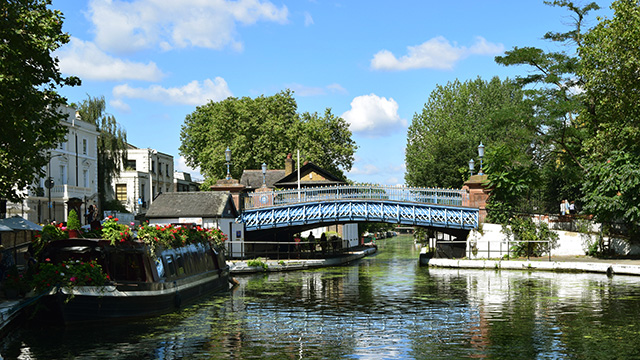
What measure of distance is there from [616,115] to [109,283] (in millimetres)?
29033

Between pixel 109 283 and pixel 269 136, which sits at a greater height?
pixel 269 136

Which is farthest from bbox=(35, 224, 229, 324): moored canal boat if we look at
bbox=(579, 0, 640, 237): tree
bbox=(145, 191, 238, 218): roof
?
bbox=(579, 0, 640, 237): tree

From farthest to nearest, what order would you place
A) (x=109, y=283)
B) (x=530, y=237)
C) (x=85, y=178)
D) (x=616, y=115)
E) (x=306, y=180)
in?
(x=306, y=180)
(x=85, y=178)
(x=530, y=237)
(x=616, y=115)
(x=109, y=283)

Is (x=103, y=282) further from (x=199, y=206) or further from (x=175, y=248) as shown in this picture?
(x=199, y=206)

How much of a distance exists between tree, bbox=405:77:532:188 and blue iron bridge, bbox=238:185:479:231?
69.8ft

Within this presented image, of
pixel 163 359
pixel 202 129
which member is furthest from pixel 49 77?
pixel 202 129

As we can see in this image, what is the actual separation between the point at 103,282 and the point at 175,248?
223 inches

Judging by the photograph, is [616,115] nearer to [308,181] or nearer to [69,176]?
[308,181]

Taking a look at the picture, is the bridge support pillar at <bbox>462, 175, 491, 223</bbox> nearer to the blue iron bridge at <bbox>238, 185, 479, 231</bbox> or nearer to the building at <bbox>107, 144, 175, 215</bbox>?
the blue iron bridge at <bbox>238, 185, 479, 231</bbox>

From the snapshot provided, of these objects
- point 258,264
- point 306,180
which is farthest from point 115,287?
point 306,180

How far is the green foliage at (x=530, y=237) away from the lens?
43906 millimetres

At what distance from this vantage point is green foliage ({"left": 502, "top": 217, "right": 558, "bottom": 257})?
144 ft

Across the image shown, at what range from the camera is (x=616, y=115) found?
38688 mm

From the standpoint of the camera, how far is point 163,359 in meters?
17.4
